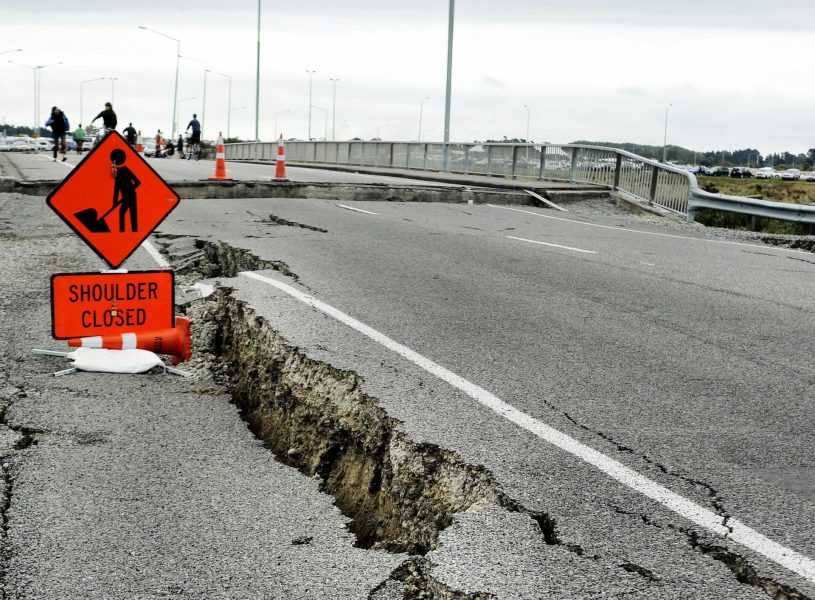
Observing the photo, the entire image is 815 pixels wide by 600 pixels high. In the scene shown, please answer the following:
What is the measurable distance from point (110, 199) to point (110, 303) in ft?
2.68

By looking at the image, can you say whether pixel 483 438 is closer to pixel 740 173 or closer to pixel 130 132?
pixel 130 132

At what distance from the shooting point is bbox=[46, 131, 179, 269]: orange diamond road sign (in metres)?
6.54

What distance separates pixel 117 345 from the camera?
20.3ft

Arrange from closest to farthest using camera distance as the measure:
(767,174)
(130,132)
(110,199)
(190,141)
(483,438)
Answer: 1. (483,438)
2. (110,199)
3. (130,132)
4. (190,141)
5. (767,174)

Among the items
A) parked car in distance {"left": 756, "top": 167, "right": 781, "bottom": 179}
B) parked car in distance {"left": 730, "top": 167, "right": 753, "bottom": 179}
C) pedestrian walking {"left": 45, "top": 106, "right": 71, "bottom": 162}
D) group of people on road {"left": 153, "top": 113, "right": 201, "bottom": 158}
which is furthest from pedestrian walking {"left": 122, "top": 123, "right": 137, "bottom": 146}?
parked car in distance {"left": 756, "top": 167, "right": 781, "bottom": 179}

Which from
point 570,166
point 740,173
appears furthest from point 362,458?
point 740,173

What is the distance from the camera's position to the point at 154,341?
20.6ft

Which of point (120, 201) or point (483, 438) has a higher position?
point (120, 201)

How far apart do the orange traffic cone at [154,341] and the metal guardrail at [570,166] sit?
39.6 feet

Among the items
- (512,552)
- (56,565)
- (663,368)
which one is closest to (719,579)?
(512,552)

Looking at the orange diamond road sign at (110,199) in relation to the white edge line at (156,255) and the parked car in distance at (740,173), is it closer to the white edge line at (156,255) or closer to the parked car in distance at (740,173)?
the white edge line at (156,255)

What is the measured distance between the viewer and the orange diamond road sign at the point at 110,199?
6.54 meters

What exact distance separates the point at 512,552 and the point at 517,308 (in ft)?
13.9

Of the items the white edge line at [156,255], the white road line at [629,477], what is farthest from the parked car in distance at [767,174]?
the white road line at [629,477]
